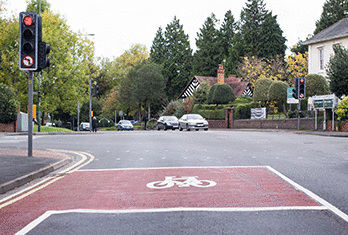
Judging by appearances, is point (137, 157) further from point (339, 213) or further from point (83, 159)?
point (339, 213)

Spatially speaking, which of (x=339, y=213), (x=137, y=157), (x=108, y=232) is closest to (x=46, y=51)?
(x=137, y=157)

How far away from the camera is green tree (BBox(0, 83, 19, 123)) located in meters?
36.1

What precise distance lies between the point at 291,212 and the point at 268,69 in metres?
55.4

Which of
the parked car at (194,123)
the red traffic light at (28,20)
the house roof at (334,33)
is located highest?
the house roof at (334,33)

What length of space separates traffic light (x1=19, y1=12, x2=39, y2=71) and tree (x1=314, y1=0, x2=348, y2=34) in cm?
6271

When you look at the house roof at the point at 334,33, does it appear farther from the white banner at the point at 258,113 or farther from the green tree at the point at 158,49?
the green tree at the point at 158,49

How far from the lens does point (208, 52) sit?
80938mm

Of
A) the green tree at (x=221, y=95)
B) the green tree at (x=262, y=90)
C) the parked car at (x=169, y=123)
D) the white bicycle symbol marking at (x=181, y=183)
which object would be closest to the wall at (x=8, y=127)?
the parked car at (x=169, y=123)

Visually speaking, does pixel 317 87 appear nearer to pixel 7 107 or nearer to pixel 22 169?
pixel 7 107

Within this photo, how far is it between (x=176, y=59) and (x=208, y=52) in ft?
21.3

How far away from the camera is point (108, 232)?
4.71 m

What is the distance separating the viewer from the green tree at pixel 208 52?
80.1m

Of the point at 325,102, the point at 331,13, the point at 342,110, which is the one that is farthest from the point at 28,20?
the point at 331,13

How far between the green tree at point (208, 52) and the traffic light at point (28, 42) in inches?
2714
